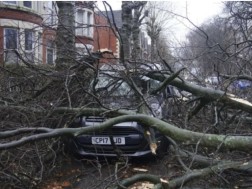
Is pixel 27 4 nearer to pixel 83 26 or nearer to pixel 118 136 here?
pixel 83 26

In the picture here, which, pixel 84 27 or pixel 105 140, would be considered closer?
pixel 84 27

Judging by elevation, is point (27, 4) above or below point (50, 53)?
above

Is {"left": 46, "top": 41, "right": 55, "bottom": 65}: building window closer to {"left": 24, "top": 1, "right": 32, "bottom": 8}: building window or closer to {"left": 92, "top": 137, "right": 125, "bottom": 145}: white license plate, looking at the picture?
{"left": 92, "top": 137, "right": 125, "bottom": 145}: white license plate

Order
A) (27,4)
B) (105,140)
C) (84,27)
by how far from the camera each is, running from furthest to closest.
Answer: (27,4), (105,140), (84,27)

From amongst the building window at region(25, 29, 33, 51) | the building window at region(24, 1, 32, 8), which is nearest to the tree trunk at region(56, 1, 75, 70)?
the building window at region(25, 29, 33, 51)

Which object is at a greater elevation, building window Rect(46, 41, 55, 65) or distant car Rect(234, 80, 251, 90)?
building window Rect(46, 41, 55, 65)

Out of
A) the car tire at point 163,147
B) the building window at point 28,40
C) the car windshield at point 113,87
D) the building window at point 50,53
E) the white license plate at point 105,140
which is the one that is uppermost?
the building window at point 28,40

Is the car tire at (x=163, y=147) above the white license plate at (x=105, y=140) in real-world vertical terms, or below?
below

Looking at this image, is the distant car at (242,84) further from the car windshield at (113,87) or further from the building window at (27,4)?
the building window at (27,4)

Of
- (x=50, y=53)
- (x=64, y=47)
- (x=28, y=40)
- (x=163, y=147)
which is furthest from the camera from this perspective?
(x=50, y=53)

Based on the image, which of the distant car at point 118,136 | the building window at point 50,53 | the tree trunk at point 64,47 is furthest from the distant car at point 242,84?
the building window at point 50,53

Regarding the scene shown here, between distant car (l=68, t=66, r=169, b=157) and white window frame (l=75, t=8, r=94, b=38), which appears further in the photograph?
distant car (l=68, t=66, r=169, b=157)

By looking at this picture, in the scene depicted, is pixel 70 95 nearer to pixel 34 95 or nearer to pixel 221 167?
pixel 34 95

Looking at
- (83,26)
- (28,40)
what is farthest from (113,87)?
(28,40)
